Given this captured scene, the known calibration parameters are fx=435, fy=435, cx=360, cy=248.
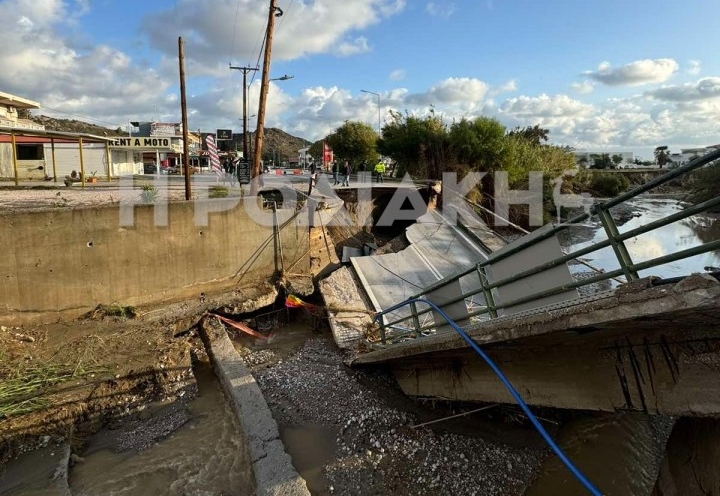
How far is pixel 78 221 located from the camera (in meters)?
8.23

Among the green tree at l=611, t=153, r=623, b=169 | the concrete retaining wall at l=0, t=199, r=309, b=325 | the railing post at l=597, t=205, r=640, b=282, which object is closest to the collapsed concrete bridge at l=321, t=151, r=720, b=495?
the railing post at l=597, t=205, r=640, b=282

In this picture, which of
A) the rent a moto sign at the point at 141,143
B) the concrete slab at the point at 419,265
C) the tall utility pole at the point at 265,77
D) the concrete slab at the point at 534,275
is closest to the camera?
the concrete slab at the point at 534,275

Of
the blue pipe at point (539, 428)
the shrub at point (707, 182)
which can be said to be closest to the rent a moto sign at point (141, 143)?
the blue pipe at point (539, 428)

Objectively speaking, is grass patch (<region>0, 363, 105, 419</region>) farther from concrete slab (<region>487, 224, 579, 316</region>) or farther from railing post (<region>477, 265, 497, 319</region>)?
concrete slab (<region>487, 224, 579, 316</region>)

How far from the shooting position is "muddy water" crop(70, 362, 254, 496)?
477 centimetres

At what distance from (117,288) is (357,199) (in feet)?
29.5

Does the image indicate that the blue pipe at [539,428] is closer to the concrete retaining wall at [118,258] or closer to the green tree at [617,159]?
the concrete retaining wall at [118,258]

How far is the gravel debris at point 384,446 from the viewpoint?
4562 millimetres

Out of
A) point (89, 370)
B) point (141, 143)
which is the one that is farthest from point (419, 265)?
point (141, 143)

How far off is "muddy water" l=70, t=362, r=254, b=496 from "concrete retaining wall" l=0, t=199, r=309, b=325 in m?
3.53

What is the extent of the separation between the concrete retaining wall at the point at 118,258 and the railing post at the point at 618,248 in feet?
28.3

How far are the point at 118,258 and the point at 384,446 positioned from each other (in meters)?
6.61

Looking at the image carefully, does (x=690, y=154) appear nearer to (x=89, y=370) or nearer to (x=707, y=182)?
(x=707, y=182)

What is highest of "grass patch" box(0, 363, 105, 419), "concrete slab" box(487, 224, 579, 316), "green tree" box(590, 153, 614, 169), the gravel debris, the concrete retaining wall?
"green tree" box(590, 153, 614, 169)
